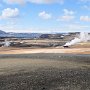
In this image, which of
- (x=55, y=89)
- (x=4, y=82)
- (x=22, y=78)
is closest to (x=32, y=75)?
(x=22, y=78)

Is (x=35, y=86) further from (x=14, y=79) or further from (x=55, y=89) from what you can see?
(x=14, y=79)

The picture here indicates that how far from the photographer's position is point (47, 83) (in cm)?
3497

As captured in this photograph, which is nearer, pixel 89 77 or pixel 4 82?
pixel 4 82

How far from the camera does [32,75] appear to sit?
40.6 m


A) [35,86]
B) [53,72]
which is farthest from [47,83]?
[53,72]

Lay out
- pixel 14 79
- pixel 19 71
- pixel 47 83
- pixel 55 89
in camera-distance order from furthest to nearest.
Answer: pixel 19 71 → pixel 14 79 → pixel 47 83 → pixel 55 89

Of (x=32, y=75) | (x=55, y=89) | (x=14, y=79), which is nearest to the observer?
(x=55, y=89)

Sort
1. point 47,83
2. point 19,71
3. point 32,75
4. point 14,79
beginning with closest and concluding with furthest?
point 47,83
point 14,79
point 32,75
point 19,71

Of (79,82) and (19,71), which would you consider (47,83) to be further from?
(19,71)

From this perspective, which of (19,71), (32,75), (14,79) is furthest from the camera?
(19,71)

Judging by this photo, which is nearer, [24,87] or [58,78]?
[24,87]

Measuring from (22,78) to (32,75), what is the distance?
2423 millimetres

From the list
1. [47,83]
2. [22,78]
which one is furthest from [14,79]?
[47,83]

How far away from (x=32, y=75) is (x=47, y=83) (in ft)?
19.5
